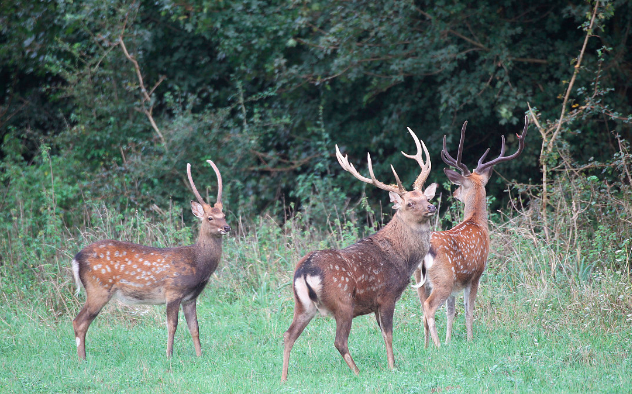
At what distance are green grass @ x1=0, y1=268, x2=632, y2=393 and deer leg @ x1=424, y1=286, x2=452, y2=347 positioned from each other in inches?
7.4

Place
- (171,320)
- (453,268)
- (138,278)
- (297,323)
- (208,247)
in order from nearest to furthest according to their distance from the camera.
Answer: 1. (297,323)
2. (453,268)
3. (171,320)
4. (138,278)
5. (208,247)

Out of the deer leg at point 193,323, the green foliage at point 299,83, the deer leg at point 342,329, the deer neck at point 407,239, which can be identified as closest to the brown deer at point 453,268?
the deer neck at point 407,239

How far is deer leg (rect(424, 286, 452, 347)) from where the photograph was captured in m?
6.04

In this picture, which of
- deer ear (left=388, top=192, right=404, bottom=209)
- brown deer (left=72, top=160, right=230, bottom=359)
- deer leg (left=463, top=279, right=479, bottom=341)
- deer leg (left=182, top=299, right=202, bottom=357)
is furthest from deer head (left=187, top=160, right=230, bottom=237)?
deer leg (left=463, top=279, right=479, bottom=341)

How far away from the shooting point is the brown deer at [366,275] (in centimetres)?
516

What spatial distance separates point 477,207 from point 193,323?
3.00 m

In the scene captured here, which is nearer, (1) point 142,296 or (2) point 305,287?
(2) point 305,287

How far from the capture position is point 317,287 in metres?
5.11

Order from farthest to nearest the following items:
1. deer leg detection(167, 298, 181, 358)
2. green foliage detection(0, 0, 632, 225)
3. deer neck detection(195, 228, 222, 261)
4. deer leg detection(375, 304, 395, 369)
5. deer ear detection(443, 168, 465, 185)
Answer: green foliage detection(0, 0, 632, 225)
deer ear detection(443, 168, 465, 185)
deer neck detection(195, 228, 222, 261)
deer leg detection(167, 298, 181, 358)
deer leg detection(375, 304, 395, 369)

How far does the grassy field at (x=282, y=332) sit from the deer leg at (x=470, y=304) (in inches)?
4.2

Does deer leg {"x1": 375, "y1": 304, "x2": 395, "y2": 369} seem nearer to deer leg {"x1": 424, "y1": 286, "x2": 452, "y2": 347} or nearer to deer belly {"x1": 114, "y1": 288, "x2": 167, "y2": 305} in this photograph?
deer leg {"x1": 424, "y1": 286, "x2": 452, "y2": 347}

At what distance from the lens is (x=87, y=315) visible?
631cm

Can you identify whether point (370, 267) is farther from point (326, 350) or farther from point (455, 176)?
point (455, 176)

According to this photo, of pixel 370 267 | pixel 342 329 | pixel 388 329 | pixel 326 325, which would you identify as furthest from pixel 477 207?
pixel 342 329
